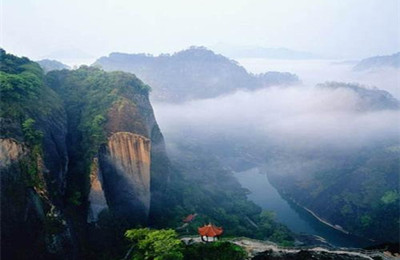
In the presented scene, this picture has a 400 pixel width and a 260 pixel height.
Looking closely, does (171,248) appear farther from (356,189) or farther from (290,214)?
(356,189)

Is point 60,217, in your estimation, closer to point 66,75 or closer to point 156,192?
point 156,192

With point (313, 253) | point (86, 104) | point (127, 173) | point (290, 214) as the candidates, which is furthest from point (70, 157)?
point (290, 214)

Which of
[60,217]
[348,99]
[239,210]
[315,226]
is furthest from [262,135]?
[60,217]

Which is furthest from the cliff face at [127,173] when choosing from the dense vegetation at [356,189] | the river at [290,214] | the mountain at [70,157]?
the dense vegetation at [356,189]

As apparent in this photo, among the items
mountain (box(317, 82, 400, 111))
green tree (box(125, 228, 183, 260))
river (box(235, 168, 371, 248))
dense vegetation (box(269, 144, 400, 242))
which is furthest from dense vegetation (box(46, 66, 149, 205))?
mountain (box(317, 82, 400, 111))

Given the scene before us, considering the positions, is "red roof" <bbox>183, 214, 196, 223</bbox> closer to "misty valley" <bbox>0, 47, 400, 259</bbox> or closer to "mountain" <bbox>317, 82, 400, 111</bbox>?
"misty valley" <bbox>0, 47, 400, 259</bbox>
